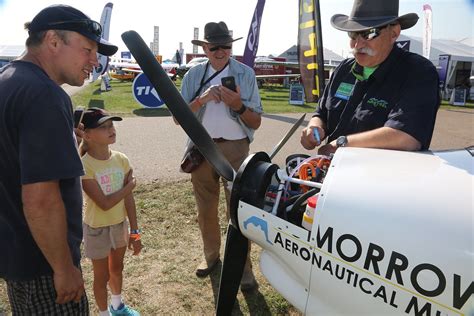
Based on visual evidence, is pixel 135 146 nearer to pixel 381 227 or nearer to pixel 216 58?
pixel 216 58

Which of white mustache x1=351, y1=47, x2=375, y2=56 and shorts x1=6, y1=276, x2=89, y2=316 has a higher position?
white mustache x1=351, y1=47, x2=375, y2=56

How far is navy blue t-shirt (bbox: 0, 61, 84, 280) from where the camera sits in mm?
1425

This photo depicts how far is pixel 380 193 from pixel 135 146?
23.8ft

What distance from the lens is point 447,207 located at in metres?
1.13

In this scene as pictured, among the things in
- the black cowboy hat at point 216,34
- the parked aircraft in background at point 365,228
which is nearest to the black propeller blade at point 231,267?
the parked aircraft in background at point 365,228

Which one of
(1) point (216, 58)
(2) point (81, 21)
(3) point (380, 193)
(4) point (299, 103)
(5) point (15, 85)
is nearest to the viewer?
(3) point (380, 193)

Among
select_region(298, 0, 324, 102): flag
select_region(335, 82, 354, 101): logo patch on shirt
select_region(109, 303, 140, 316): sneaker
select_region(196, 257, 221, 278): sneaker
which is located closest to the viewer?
select_region(335, 82, 354, 101): logo patch on shirt

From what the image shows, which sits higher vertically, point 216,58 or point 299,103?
point 216,58

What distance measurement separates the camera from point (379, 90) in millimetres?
2021

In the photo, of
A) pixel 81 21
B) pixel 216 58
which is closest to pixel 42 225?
pixel 81 21

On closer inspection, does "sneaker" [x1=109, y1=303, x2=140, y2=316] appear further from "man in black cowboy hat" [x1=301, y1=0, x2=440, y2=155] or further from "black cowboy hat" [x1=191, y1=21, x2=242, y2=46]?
"black cowboy hat" [x1=191, y1=21, x2=242, y2=46]

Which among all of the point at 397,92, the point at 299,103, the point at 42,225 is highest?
the point at 397,92

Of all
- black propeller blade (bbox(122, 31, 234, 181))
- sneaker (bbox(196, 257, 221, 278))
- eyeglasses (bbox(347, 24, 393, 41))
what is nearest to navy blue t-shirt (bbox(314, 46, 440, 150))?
eyeglasses (bbox(347, 24, 393, 41))

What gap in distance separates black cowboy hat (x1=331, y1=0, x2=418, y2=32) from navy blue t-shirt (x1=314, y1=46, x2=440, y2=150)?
0.17 m
